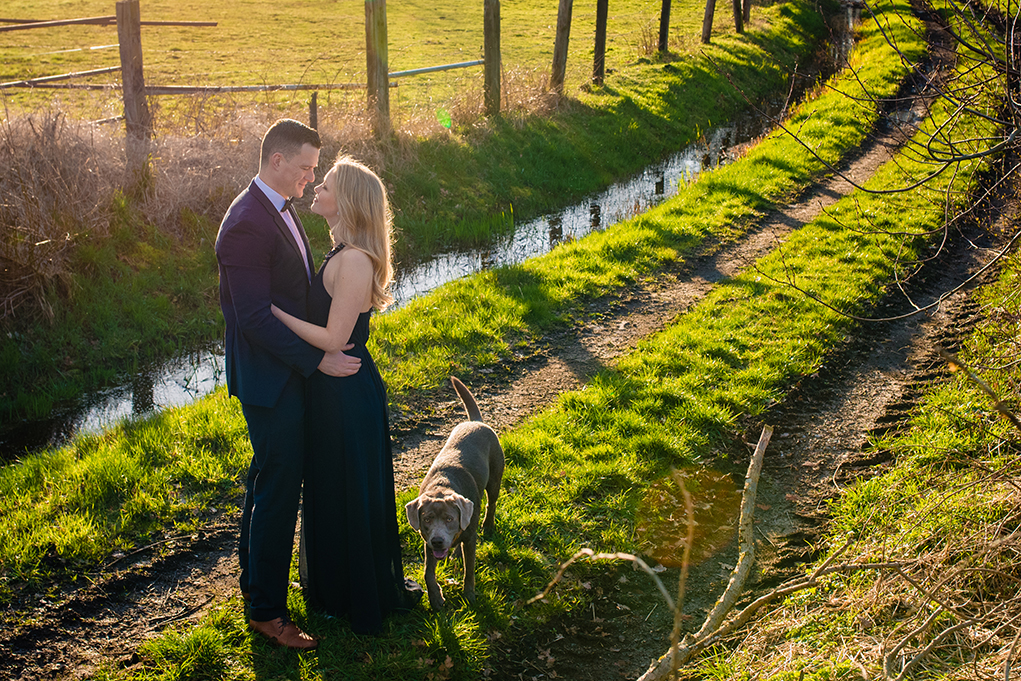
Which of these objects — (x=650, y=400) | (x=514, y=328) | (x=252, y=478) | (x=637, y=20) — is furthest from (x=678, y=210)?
(x=637, y=20)

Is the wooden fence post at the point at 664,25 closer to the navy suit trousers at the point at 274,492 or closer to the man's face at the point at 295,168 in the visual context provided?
the man's face at the point at 295,168

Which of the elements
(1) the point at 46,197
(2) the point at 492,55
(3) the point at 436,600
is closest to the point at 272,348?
(3) the point at 436,600

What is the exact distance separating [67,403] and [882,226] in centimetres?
1054

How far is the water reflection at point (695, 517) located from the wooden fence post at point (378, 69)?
9.01 metres

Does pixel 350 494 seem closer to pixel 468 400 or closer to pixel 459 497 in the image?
pixel 459 497

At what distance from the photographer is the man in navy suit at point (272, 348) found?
3477 mm

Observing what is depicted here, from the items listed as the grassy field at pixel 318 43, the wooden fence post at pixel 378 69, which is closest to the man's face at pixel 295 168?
the wooden fence post at pixel 378 69

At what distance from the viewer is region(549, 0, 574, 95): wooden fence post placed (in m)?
15.9

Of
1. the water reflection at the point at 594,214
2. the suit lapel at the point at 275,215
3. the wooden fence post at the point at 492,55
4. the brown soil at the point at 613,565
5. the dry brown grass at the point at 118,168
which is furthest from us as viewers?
the wooden fence post at the point at 492,55

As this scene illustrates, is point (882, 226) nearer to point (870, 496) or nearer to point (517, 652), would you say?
point (870, 496)

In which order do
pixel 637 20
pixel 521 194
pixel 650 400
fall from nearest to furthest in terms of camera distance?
1. pixel 650 400
2. pixel 521 194
3. pixel 637 20

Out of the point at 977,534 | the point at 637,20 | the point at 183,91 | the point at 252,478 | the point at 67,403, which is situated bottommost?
the point at 67,403

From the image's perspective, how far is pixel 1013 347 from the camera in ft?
18.5

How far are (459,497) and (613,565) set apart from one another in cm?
144
